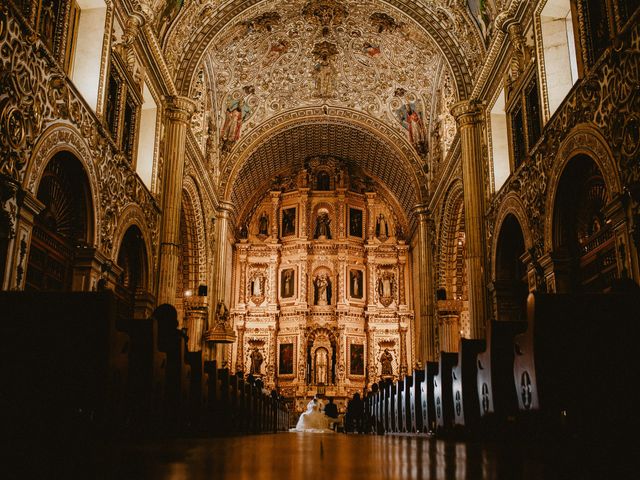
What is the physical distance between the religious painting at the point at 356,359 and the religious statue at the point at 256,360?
3.21 metres

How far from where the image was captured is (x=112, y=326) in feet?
11.7

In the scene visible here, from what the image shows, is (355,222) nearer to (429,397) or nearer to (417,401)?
(417,401)

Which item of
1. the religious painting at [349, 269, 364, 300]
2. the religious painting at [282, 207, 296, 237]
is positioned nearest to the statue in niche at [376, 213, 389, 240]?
the religious painting at [349, 269, 364, 300]

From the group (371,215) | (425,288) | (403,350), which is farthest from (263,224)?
(425,288)

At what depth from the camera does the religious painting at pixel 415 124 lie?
1910 cm

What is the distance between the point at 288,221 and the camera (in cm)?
2411

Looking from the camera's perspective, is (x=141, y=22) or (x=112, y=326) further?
(x=141, y=22)

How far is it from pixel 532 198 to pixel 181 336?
6.65m

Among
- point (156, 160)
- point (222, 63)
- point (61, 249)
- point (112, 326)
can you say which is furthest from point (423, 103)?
point (112, 326)

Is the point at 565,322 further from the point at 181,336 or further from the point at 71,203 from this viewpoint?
the point at 71,203

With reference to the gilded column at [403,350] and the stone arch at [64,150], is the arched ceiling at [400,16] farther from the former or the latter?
the gilded column at [403,350]

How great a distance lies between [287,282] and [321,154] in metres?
5.09

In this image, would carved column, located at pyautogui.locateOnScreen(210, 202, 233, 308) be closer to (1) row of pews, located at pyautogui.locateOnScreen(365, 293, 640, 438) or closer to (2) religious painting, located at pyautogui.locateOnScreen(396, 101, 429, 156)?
(2) religious painting, located at pyautogui.locateOnScreen(396, 101, 429, 156)

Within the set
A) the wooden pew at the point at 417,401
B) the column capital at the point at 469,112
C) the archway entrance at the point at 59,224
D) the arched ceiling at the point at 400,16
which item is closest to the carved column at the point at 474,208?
the column capital at the point at 469,112
